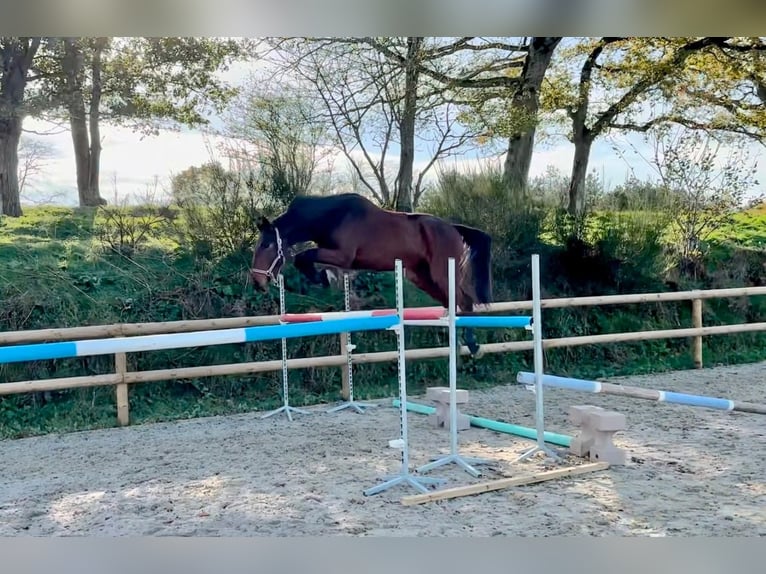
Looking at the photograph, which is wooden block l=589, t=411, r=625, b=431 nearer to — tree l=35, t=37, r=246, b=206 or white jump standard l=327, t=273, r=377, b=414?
white jump standard l=327, t=273, r=377, b=414

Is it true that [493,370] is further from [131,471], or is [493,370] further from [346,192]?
[131,471]

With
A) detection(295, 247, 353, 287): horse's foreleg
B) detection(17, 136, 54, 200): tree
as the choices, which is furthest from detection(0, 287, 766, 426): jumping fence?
detection(17, 136, 54, 200): tree

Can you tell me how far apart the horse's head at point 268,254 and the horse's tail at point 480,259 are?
1093 mm

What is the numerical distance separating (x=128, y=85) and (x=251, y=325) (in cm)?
159

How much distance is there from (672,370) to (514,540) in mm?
3371

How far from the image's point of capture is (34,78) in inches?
161

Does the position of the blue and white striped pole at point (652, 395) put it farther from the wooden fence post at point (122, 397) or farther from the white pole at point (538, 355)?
the wooden fence post at point (122, 397)

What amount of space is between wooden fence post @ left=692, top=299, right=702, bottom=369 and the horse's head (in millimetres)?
3091

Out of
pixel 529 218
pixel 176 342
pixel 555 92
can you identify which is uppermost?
pixel 555 92

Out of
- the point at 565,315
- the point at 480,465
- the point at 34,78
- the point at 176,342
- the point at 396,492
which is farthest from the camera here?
the point at 565,315

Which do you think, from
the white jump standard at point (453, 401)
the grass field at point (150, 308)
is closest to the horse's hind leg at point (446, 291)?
the grass field at point (150, 308)

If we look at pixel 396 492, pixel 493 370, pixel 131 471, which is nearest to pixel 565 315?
pixel 493 370

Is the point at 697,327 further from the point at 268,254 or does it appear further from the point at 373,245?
the point at 268,254

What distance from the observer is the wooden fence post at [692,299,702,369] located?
16.7 feet
